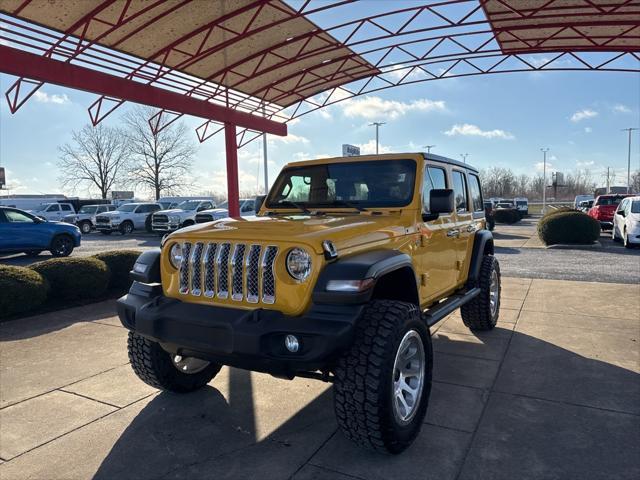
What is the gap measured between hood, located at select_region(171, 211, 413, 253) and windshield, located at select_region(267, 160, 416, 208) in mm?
263

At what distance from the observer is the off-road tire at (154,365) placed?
3.70 meters

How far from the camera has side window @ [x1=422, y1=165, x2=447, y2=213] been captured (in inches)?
164

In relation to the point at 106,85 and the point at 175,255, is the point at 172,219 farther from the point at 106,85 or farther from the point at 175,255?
the point at 175,255

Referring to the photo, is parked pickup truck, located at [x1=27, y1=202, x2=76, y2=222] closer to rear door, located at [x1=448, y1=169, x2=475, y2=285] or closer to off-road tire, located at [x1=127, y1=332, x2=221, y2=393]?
off-road tire, located at [x1=127, y1=332, x2=221, y2=393]

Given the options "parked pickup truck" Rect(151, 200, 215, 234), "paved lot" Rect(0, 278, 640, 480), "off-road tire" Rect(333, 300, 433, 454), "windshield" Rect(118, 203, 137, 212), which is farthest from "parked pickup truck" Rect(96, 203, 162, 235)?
"off-road tire" Rect(333, 300, 433, 454)

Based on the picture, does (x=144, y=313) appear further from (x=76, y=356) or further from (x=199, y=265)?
(x=76, y=356)

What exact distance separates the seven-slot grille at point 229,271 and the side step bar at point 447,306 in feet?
4.10

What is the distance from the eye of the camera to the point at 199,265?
3.29 m

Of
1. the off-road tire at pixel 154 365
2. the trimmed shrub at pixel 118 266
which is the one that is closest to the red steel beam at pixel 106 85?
the trimmed shrub at pixel 118 266

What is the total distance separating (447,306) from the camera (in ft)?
14.2

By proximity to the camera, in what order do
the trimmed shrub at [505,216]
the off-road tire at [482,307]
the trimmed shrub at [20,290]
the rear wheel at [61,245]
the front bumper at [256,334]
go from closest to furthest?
1. the front bumper at [256,334]
2. the off-road tire at [482,307]
3. the trimmed shrub at [20,290]
4. the rear wheel at [61,245]
5. the trimmed shrub at [505,216]

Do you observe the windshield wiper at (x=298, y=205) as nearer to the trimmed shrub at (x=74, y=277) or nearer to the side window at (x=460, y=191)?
the side window at (x=460, y=191)

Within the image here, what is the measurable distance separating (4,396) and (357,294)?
10.7 feet

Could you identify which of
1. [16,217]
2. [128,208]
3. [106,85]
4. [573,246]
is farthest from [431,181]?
[128,208]
